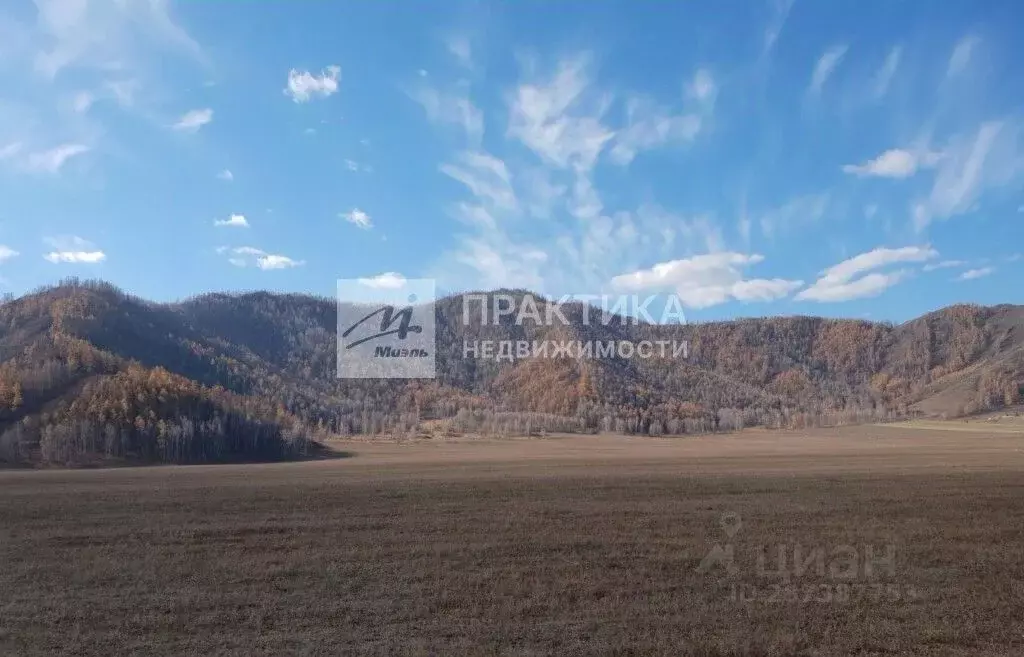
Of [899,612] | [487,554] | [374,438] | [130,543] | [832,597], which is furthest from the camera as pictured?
[374,438]

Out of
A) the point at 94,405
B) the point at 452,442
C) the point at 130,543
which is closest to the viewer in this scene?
the point at 130,543

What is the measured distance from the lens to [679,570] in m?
20.1

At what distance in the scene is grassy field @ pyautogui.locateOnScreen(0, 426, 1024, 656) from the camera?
576 inches

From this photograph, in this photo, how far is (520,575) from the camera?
19.6m

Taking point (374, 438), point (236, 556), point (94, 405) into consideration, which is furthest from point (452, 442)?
point (236, 556)

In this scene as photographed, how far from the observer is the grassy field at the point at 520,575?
14.6 m

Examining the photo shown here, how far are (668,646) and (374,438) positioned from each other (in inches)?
6641

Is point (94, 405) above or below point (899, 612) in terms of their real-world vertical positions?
A: above

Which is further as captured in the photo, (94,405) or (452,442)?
(452,442)

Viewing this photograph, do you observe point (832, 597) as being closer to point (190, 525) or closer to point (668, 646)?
point (668, 646)

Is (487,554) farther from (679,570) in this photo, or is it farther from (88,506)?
(88,506)

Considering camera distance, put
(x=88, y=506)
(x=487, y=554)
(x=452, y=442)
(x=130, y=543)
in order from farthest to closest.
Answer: (x=452, y=442), (x=88, y=506), (x=130, y=543), (x=487, y=554)

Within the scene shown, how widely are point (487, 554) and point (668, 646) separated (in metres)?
9.11

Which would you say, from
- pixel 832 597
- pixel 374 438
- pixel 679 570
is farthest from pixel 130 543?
pixel 374 438
